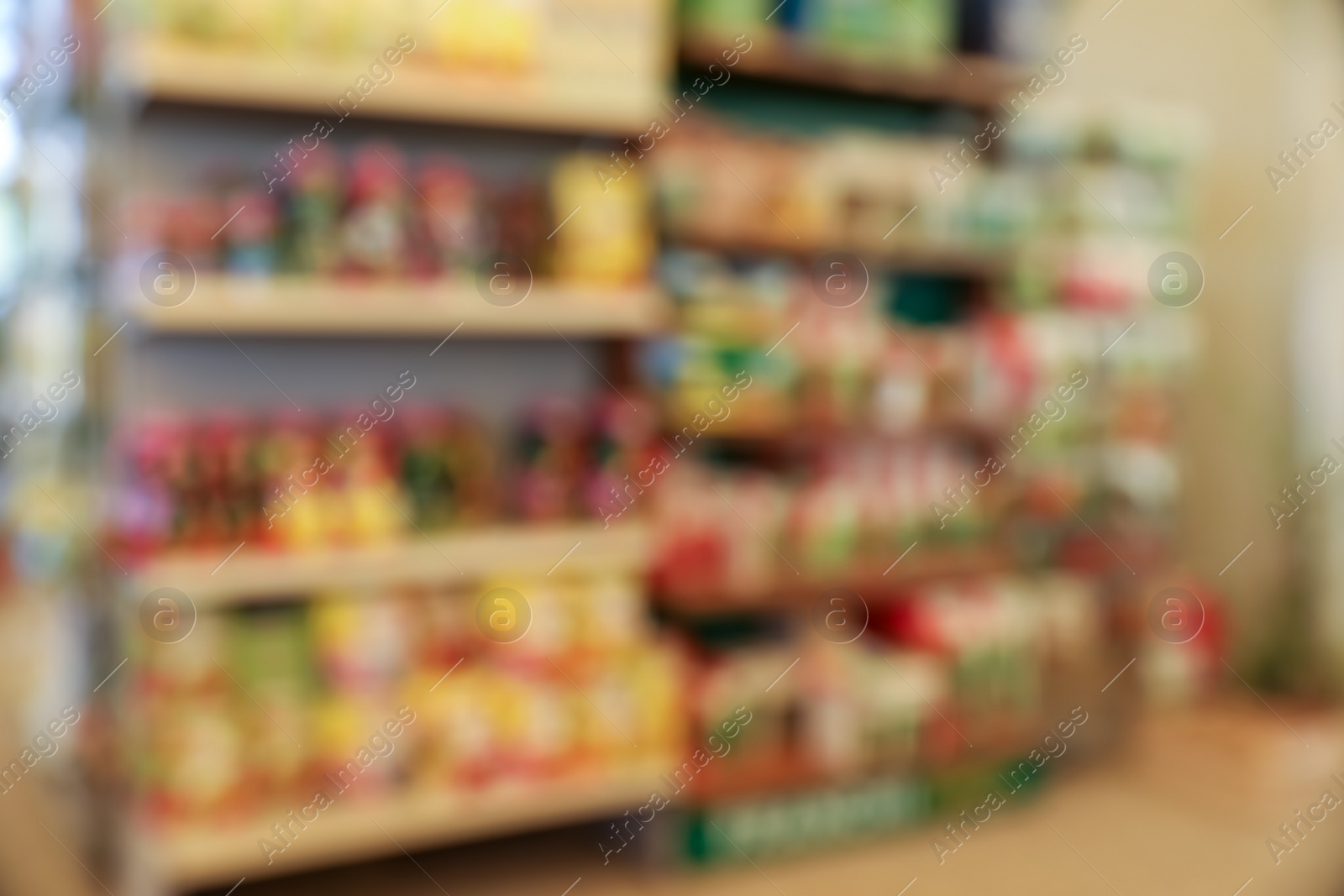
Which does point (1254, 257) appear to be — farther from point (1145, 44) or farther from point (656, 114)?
point (656, 114)

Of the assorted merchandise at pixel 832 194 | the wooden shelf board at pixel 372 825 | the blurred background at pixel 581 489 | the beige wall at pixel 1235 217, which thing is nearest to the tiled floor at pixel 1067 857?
the blurred background at pixel 581 489

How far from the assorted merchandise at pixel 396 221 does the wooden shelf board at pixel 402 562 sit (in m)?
0.53

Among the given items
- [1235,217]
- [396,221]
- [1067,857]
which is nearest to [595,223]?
[396,221]

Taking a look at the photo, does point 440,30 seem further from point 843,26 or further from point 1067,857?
point 1067,857

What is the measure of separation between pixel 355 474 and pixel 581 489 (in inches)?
19.5

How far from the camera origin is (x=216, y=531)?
6.72ft

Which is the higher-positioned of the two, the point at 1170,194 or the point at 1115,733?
the point at 1170,194

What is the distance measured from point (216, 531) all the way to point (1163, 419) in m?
3.39

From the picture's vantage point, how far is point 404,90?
215 cm

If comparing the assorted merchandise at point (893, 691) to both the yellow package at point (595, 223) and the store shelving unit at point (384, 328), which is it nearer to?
the store shelving unit at point (384, 328)

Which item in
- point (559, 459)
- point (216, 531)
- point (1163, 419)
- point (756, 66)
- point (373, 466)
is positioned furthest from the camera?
point (1163, 419)

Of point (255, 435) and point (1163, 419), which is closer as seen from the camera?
point (255, 435)

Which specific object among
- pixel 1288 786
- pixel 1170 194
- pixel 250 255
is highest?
pixel 1170 194

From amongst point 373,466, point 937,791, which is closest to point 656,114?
point 373,466
